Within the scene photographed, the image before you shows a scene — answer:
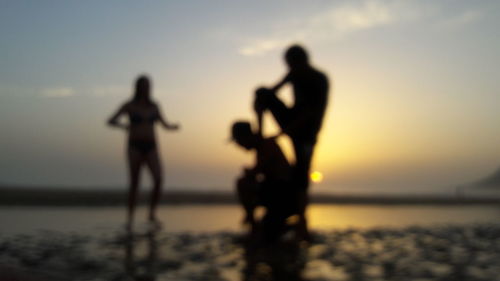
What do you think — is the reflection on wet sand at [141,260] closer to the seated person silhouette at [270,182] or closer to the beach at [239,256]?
the beach at [239,256]

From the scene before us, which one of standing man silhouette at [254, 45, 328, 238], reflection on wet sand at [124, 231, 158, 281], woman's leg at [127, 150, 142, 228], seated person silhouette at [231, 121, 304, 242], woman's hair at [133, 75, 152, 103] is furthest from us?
woman's hair at [133, 75, 152, 103]

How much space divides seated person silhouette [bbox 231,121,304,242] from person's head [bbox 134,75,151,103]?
3287 mm

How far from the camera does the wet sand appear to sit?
11.8 ft

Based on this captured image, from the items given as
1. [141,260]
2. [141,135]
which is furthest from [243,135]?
[141,135]

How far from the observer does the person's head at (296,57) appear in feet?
18.4

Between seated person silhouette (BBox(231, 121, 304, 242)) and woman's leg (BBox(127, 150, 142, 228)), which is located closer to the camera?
seated person silhouette (BBox(231, 121, 304, 242))

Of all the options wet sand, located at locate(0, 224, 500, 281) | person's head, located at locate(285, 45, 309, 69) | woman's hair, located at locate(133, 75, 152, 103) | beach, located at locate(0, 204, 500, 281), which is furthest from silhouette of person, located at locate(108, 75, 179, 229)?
person's head, located at locate(285, 45, 309, 69)

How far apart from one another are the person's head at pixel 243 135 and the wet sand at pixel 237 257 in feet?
3.26

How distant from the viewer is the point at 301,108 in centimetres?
557

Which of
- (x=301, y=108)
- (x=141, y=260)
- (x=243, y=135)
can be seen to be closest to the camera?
(x=141, y=260)

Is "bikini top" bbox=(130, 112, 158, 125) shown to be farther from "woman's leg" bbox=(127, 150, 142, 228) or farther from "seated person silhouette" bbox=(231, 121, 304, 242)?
"seated person silhouette" bbox=(231, 121, 304, 242)

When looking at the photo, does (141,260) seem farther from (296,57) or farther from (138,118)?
(138,118)

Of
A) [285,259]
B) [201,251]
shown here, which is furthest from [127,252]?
[285,259]

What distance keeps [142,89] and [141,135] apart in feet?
2.36
